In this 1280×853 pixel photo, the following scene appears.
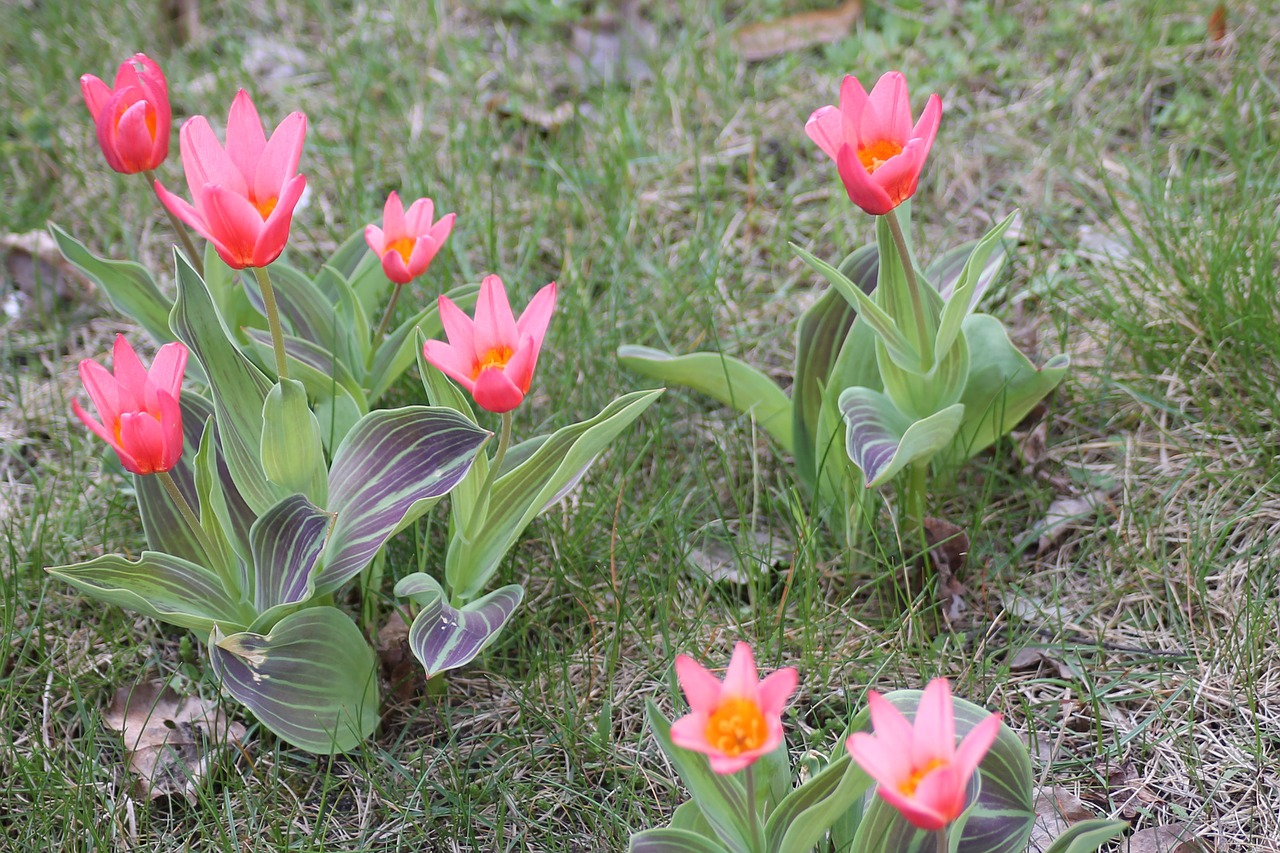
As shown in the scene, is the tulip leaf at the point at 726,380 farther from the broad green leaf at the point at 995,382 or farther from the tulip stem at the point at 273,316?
the tulip stem at the point at 273,316

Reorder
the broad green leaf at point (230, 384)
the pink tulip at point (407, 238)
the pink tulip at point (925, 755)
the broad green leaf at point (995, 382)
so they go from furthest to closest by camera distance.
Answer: the broad green leaf at point (995, 382) → the pink tulip at point (407, 238) → the broad green leaf at point (230, 384) → the pink tulip at point (925, 755)

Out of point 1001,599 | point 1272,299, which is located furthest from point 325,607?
point 1272,299

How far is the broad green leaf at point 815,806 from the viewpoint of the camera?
1172 millimetres

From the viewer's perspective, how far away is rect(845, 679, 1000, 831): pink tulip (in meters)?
0.93

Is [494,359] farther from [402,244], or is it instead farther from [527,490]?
[402,244]

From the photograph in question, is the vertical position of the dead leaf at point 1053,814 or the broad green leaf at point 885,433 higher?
the broad green leaf at point 885,433

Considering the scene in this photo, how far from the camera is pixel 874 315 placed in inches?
64.4

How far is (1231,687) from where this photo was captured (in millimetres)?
1617

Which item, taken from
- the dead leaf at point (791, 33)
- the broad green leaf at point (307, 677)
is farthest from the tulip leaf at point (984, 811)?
the dead leaf at point (791, 33)

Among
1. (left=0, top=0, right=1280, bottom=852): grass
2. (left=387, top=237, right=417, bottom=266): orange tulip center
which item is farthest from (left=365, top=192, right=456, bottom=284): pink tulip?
(left=0, top=0, right=1280, bottom=852): grass

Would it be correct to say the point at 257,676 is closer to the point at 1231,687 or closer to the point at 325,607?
the point at 325,607

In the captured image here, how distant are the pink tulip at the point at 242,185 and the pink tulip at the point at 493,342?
0.78 ft

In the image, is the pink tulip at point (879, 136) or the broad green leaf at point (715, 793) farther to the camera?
the pink tulip at point (879, 136)

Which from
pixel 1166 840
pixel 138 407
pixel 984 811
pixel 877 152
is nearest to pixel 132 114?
pixel 138 407
